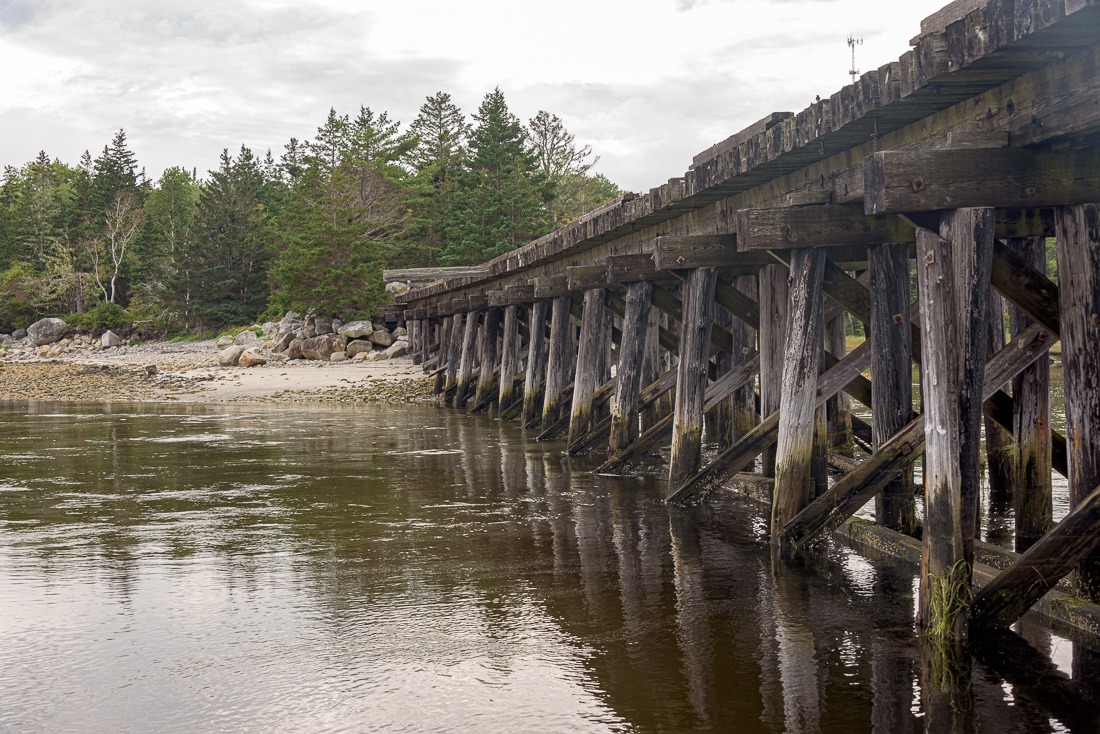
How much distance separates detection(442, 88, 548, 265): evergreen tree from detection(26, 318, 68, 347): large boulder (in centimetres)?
2475

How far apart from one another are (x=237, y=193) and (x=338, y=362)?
3079 cm

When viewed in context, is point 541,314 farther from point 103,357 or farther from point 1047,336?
point 103,357

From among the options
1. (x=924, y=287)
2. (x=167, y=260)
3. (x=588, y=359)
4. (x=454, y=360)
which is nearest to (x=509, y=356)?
(x=454, y=360)

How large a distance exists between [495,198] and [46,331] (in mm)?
28314

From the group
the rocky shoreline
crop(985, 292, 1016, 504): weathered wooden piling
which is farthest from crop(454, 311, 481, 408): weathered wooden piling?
crop(985, 292, 1016, 504): weathered wooden piling

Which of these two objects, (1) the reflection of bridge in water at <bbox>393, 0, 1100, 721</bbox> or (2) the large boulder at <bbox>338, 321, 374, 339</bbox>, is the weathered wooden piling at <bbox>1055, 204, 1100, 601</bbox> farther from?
(2) the large boulder at <bbox>338, 321, 374, 339</bbox>

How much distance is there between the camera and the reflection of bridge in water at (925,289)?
14.3ft

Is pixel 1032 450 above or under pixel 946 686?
above

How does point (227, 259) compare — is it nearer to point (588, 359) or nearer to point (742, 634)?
point (588, 359)

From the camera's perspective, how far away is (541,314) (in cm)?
1530

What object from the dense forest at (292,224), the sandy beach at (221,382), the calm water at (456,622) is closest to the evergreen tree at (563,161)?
the dense forest at (292,224)

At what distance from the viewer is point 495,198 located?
1812 inches

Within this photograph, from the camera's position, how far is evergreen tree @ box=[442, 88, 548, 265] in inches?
1796

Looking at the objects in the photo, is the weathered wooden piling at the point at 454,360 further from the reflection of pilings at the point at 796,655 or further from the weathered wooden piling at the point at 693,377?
the reflection of pilings at the point at 796,655
